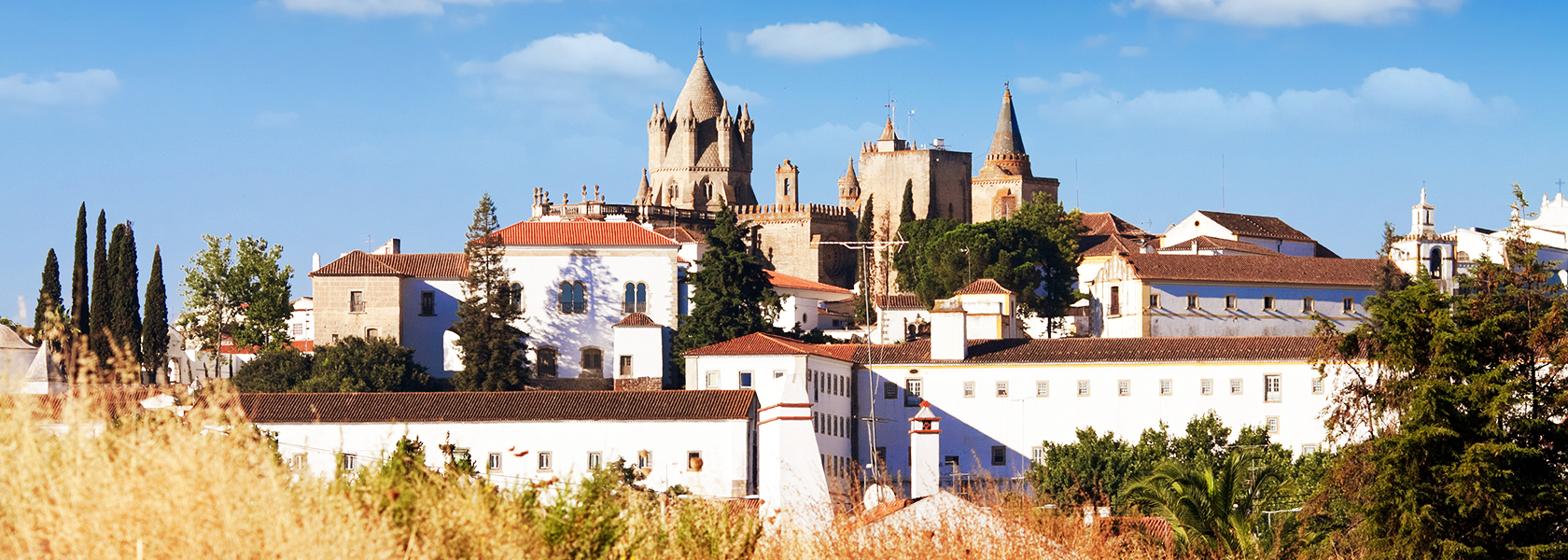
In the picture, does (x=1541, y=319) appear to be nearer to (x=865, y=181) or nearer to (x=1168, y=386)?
(x=1168, y=386)

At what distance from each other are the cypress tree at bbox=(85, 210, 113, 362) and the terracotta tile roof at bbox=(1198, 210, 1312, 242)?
41.0 meters

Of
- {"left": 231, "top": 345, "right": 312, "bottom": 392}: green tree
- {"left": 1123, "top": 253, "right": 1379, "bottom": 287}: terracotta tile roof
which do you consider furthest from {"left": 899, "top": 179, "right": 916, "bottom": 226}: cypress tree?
{"left": 231, "top": 345, "right": 312, "bottom": 392}: green tree

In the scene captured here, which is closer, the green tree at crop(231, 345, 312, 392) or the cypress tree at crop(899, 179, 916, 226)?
the green tree at crop(231, 345, 312, 392)

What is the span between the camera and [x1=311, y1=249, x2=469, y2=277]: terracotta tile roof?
5966cm

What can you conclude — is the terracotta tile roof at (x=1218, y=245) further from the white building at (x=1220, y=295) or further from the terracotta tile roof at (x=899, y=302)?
the terracotta tile roof at (x=899, y=302)

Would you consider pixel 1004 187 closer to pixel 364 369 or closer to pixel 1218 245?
pixel 1218 245

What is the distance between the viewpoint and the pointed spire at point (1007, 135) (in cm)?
9506

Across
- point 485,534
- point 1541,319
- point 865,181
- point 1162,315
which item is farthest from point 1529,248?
point 865,181

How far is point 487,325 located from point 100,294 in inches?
443

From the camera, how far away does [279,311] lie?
207 feet


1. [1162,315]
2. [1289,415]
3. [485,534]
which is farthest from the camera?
[1162,315]

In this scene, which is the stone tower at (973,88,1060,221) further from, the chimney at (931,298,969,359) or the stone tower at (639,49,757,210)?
the chimney at (931,298,969,359)

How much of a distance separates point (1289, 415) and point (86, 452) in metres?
42.7

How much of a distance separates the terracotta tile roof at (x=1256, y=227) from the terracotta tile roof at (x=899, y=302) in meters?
15.7
